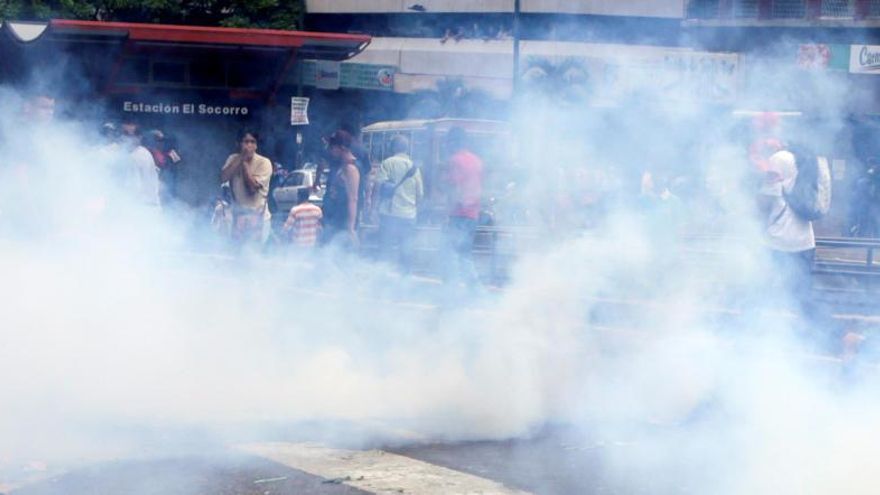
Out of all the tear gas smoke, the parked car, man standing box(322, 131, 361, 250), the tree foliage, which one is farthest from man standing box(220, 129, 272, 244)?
the tree foliage

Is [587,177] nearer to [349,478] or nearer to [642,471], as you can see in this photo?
[642,471]

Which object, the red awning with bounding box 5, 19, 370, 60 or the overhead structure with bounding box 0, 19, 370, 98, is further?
the red awning with bounding box 5, 19, 370, 60

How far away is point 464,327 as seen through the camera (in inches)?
285

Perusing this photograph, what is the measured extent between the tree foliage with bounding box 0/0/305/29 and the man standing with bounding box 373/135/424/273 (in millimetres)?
20779

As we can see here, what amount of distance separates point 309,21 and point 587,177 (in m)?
20.4

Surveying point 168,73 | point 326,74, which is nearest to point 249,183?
point 326,74

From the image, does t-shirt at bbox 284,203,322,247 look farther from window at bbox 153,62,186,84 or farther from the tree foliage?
the tree foliage

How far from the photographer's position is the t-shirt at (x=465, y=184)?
26.9 ft

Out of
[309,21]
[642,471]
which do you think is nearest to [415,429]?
[642,471]

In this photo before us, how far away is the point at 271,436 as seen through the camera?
6203 mm

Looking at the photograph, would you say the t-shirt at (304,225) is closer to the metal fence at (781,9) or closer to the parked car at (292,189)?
the parked car at (292,189)

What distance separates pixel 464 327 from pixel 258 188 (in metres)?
4.02

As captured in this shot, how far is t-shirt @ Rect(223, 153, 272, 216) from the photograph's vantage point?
1062 centimetres

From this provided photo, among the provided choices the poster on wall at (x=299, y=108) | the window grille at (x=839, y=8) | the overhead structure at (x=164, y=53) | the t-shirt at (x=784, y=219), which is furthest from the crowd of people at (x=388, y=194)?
the window grille at (x=839, y=8)
